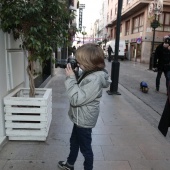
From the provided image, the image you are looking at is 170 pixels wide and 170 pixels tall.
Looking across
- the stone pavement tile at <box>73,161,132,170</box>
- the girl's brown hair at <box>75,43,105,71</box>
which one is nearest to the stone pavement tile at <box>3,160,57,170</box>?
the stone pavement tile at <box>73,161,132,170</box>

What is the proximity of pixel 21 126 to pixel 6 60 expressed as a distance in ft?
3.30

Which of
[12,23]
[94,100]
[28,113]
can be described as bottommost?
[28,113]

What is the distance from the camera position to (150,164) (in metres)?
2.96

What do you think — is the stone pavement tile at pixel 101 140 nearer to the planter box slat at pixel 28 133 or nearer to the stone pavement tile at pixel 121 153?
the stone pavement tile at pixel 121 153

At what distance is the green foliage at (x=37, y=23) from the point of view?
9.43ft

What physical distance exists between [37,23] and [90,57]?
130 cm

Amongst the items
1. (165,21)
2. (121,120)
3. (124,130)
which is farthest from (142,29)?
(124,130)

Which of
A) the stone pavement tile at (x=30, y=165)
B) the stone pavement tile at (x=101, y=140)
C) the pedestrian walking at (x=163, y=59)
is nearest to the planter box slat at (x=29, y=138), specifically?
the stone pavement tile at (x=30, y=165)

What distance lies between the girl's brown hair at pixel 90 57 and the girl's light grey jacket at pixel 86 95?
0.07m

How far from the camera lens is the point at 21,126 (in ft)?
10.8

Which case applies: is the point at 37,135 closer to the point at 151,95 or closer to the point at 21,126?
the point at 21,126

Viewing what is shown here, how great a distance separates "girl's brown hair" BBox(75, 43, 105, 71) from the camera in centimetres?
213

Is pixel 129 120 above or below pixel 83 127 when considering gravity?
below

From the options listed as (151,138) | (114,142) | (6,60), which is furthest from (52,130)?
(151,138)
